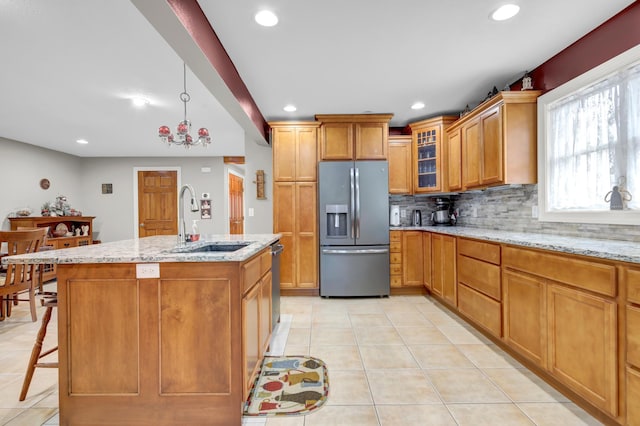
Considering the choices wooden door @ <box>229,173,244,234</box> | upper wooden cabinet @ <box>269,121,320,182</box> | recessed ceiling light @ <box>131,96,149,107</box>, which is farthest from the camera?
wooden door @ <box>229,173,244,234</box>

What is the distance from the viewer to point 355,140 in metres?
3.97

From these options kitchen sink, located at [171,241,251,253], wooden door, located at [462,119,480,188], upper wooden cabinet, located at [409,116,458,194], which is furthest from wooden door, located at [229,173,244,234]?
wooden door, located at [462,119,480,188]

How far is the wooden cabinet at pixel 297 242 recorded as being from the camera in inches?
158

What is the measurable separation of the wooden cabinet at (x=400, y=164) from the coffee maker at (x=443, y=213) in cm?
50

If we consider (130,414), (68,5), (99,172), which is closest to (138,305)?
(130,414)

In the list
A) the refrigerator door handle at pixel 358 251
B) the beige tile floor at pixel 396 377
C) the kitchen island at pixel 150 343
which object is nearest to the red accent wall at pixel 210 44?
the kitchen island at pixel 150 343

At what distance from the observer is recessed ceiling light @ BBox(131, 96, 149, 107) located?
11.1 feet

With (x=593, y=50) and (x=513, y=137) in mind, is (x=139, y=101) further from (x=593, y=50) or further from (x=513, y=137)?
(x=593, y=50)

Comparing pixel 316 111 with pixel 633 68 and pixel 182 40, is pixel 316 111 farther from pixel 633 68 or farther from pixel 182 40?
pixel 633 68

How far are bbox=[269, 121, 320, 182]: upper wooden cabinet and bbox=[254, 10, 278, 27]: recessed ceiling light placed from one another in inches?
77.9

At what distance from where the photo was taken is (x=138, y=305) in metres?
1.55

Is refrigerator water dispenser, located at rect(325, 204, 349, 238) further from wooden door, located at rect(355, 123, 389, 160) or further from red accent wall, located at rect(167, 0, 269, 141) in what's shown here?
red accent wall, located at rect(167, 0, 269, 141)

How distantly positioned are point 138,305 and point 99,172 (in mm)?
6470

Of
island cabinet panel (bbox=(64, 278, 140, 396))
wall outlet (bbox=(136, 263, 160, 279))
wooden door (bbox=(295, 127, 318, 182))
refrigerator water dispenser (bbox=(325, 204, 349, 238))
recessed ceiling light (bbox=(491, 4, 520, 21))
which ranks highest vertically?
recessed ceiling light (bbox=(491, 4, 520, 21))
